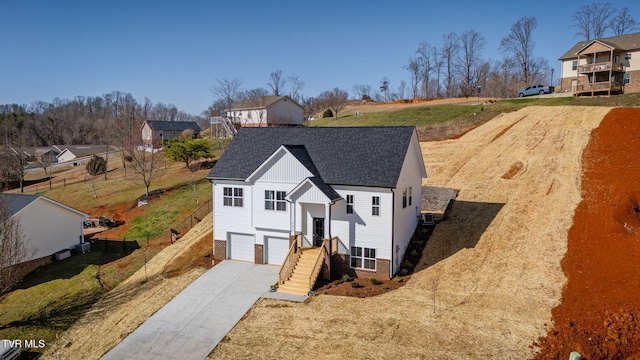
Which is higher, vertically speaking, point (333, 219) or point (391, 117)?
point (391, 117)

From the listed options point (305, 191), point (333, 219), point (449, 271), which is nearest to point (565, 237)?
point (449, 271)

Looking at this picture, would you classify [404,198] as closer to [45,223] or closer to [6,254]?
[6,254]

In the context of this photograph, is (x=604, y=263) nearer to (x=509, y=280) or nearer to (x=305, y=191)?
(x=509, y=280)

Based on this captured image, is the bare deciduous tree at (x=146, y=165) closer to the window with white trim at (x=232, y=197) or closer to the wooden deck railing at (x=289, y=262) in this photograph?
the window with white trim at (x=232, y=197)

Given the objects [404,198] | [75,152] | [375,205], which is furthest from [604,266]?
[75,152]

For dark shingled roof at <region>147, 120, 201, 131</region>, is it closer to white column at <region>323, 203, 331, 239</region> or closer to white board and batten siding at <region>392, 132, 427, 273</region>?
white board and batten siding at <region>392, 132, 427, 273</region>

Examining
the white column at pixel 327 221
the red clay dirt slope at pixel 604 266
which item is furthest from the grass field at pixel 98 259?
the red clay dirt slope at pixel 604 266
